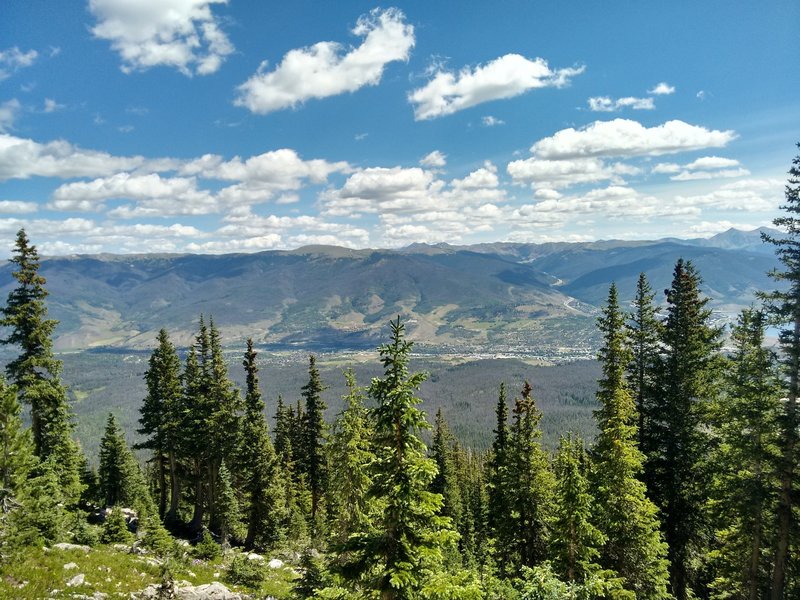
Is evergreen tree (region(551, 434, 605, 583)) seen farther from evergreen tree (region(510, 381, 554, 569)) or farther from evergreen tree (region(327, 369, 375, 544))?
evergreen tree (region(327, 369, 375, 544))

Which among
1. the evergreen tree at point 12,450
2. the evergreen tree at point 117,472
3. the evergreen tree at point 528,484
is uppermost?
the evergreen tree at point 12,450

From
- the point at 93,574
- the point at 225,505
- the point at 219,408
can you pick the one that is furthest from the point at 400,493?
the point at 225,505

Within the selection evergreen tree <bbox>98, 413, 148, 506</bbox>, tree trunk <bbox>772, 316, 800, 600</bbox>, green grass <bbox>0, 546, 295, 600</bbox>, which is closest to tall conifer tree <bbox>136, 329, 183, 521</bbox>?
evergreen tree <bbox>98, 413, 148, 506</bbox>

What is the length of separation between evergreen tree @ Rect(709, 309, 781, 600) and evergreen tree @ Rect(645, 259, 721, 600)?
62.0 inches

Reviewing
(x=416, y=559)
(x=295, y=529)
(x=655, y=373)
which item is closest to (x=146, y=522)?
(x=295, y=529)

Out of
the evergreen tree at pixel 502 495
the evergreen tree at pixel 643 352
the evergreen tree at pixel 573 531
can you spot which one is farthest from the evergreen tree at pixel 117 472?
the evergreen tree at pixel 643 352

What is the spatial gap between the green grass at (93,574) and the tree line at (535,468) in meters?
1.07

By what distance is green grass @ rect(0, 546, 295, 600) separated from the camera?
1762cm

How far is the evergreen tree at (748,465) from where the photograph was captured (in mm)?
21531

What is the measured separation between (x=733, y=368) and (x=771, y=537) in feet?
26.7

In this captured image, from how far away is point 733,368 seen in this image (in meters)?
24.6

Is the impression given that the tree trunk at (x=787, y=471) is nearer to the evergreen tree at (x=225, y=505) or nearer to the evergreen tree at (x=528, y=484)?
the evergreen tree at (x=528, y=484)

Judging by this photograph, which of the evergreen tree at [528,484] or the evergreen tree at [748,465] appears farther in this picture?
the evergreen tree at [528,484]

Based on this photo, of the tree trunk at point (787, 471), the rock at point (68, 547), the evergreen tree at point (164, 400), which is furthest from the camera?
the evergreen tree at point (164, 400)
